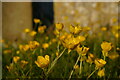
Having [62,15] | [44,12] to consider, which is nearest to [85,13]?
[62,15]

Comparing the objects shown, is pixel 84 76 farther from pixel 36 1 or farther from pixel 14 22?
pixel 36 1

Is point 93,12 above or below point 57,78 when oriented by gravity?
above

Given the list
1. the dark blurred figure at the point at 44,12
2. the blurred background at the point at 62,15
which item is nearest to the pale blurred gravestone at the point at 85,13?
the blurred background at the point at 62,15

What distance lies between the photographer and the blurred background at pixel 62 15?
4117 mm

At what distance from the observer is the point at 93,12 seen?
14.0 feet

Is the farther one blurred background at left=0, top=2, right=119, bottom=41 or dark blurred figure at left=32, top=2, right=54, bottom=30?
dark blurred figure at left=32, top=2, right=54, bottom=30

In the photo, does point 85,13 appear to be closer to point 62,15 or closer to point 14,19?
point 62,15

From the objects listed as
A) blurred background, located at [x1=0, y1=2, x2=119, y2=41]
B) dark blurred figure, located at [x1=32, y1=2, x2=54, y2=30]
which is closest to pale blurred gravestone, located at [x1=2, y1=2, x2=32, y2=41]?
blurred background, located at [x1=0, y1=2, x2=119, y2=41]

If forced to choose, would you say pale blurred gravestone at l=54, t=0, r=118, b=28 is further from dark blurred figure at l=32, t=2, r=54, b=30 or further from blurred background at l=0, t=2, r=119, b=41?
dark blurred figure at l=32, t=2, r=54, b=30

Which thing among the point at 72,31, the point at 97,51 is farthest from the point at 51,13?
the point at 72,31

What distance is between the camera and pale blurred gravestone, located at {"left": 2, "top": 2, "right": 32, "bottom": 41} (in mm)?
4109

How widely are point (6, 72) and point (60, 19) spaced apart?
228 cm

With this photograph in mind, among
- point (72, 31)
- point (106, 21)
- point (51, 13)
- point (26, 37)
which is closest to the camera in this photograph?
point (72, 31)

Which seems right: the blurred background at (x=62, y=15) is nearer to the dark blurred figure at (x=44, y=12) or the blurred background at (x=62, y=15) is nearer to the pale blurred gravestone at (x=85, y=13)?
the pale blurred gravestone at (x=85, y=13)
